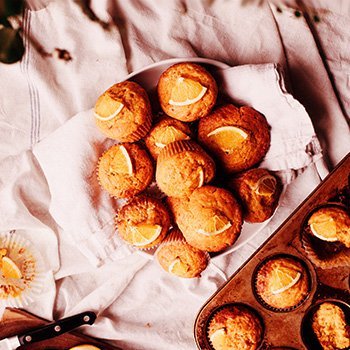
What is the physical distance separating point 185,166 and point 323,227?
1.65 feet

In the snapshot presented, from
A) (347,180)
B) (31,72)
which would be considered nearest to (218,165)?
(347,180)

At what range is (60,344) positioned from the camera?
6.60ft

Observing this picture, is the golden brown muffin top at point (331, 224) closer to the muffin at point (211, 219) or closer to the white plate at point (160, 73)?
the white plate at point (160, 73)

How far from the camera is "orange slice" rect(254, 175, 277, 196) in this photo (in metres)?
1.70

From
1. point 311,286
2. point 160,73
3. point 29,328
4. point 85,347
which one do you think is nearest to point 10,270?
point 29,328

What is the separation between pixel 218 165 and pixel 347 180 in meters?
0.41

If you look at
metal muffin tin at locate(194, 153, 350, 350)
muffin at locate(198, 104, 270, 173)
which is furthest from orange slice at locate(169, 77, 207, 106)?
metal muffin tin at locate(194, 153, 350, 350)

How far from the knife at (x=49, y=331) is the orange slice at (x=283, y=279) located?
0.66 m

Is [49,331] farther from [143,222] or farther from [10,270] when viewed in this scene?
[143,222]

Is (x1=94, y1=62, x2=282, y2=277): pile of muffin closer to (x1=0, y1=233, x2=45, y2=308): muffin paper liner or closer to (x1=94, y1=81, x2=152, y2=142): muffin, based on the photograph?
(x1=94, y1=81, x2=152, y2=142): muffin

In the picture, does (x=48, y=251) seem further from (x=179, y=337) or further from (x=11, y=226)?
(x=179, y=337)

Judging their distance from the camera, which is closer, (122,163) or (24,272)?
(122,163)

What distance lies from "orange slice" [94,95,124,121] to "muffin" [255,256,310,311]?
678mm

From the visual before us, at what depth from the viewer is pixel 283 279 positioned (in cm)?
179
